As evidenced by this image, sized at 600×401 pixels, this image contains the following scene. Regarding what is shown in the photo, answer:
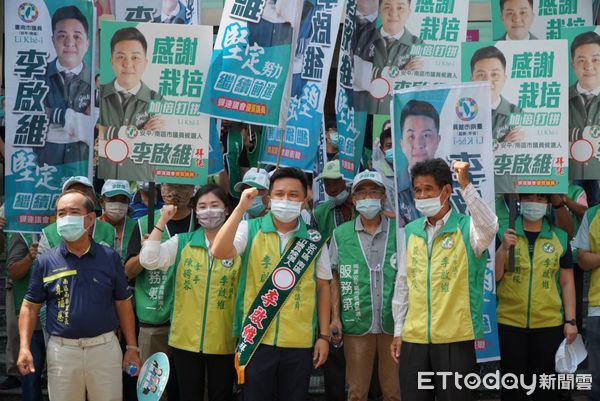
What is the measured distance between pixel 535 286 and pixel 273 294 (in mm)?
2254

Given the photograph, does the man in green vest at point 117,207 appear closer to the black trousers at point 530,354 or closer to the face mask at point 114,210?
the face mask at point 114,210

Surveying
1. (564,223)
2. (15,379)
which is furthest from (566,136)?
(15,379)

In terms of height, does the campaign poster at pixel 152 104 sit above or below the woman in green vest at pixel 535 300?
above

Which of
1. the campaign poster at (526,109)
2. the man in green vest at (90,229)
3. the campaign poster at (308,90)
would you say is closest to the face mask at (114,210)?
the man in green vest at (90,229)

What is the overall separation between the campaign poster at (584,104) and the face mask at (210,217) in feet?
9.82

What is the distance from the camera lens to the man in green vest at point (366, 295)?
652 centimetres

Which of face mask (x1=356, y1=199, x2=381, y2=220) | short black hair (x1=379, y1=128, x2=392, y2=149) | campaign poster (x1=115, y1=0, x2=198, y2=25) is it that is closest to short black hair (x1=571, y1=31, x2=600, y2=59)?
short black hair (x1=379, y1=128, x2=392, y2=149)

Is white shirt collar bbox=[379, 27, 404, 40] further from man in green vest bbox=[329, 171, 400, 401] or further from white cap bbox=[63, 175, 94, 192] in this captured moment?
white cap bbox=[63, 175, 94, 192]

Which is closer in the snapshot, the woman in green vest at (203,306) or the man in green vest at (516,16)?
the woman in green vest at (203,306)

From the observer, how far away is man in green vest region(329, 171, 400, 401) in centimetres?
652

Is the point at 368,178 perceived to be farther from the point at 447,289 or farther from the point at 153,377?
the point at 153,377

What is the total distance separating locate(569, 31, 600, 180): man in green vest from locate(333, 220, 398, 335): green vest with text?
174 cm

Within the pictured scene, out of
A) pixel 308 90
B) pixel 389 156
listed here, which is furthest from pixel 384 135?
pixel 308 90

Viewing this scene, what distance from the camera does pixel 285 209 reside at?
5914 millimetres
